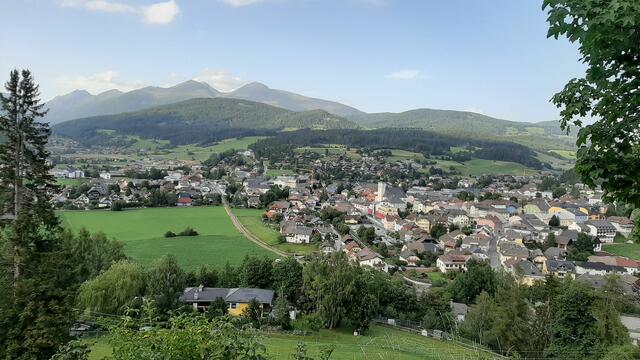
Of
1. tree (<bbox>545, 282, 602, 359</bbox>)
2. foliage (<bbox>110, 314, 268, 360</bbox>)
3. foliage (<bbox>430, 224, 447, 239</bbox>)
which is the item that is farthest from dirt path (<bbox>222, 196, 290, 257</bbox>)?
foliage (<bbox>110, 314, 268, 360</bbox>)

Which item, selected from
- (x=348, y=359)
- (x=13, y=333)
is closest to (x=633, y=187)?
(x=13, y=333)

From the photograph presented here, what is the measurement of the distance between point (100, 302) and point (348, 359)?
40.4 ft

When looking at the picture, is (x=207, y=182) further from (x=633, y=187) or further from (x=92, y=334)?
(x=633, y=187)

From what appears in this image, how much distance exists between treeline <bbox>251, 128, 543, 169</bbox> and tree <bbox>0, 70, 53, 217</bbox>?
311ft

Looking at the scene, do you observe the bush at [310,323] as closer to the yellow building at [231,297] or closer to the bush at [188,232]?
the yellow building at [231,297]

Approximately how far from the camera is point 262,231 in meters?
44.3

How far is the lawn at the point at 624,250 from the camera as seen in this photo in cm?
3919

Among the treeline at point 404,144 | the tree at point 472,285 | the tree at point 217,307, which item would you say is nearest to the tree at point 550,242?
the tree at point 472,285

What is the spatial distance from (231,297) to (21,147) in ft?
49.5

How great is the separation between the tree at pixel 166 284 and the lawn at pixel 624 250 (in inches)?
1512

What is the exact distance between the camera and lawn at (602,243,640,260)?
3919 cm

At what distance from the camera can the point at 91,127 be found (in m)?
186

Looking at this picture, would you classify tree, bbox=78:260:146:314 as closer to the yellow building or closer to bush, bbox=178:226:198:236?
the yellow building

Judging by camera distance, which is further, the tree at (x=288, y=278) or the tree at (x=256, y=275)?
the tree at (x=256, y=275)
